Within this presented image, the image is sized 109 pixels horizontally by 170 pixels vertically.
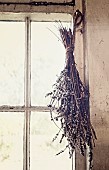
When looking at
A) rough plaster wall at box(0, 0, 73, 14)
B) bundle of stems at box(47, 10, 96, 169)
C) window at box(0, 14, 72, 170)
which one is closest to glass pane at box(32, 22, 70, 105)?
window at box(0, 14, 72, 170)

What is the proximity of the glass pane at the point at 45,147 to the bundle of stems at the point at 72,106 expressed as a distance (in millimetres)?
203

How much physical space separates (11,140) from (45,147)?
169 mm

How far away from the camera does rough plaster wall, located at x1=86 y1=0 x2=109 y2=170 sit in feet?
5.41

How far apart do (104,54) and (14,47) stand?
0.46 metres

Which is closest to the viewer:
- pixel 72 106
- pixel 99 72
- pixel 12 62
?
pixel 72 106

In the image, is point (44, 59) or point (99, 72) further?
point (44, 59)

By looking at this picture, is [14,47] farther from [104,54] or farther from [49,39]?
[104,54]

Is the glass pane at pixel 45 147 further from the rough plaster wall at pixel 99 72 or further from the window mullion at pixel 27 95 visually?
the rough plaster wall at pixel 99 72

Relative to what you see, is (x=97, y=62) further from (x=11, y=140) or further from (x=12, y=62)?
(x=11, y=140)

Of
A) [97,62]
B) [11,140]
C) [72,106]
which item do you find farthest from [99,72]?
[11,140]

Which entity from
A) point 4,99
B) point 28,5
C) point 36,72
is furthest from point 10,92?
point 28,5

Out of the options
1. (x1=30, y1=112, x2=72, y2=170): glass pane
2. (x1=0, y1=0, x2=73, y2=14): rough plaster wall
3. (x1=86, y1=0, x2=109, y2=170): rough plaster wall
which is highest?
(x1=0, y1=0, x2=73, y2=14): rough plaster wall

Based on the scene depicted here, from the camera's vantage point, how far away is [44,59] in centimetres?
184

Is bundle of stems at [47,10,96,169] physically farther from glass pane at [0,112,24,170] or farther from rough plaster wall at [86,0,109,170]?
glass pane at [0,112,24,170]
